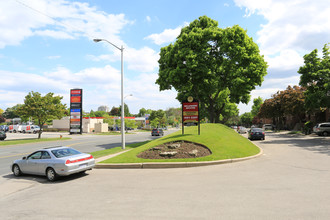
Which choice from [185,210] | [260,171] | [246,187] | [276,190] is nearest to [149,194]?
[185,210]

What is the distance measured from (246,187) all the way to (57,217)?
5.29 meters

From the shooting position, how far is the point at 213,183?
740 cm

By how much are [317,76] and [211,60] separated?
12.0 m

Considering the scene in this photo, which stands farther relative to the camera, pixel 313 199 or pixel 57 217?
pixel 313 199

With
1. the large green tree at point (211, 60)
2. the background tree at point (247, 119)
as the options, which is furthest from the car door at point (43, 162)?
the background tree at point (247, 119)

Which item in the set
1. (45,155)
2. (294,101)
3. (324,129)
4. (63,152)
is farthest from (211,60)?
(294,101)

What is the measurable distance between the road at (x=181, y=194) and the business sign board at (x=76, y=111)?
45755 mm

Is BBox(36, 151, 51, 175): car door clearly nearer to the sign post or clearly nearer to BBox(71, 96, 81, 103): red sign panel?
the sign post

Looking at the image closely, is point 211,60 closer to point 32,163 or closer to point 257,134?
point 257,134

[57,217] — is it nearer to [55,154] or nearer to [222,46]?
[55,154]

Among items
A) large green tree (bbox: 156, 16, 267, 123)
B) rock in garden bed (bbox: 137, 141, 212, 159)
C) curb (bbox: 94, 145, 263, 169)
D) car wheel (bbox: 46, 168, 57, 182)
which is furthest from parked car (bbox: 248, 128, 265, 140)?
car wheel (bbox: 46, 168, 57, 182)

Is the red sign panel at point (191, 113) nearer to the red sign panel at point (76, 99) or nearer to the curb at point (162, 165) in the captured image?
the curb at point (162, 165)

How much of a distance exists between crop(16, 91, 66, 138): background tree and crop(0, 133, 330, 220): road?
25341mm

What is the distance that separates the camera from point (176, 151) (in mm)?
12352
